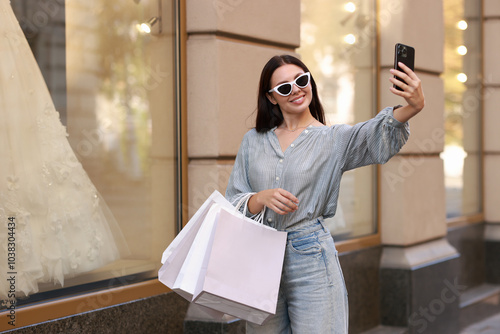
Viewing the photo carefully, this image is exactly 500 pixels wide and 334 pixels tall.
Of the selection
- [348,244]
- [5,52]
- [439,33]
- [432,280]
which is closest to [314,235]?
[5,52]

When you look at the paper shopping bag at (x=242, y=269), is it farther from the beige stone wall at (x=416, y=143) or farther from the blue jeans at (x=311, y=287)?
the beige stone wall at (x=416, y=143)

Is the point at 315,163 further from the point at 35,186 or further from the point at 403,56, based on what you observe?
the point at 35,186

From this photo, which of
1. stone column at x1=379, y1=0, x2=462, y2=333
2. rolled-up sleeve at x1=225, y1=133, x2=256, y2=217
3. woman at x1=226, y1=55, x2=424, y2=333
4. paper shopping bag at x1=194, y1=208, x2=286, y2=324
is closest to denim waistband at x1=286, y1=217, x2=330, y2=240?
woman at x1=226, y1=55, x2=424, y2=333

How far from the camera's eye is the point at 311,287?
284cm

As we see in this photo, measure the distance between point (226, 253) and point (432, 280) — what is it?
445 cm

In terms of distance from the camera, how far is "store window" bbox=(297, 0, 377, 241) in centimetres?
630

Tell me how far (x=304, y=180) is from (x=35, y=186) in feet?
5.58

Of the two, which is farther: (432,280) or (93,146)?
(432,280)

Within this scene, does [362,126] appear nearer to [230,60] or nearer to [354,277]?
[230,60]

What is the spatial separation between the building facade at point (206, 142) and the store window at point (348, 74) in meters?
0.02

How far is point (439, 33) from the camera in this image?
23.3 ft

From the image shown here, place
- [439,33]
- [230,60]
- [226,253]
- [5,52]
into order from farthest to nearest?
[439,33] < [230,60] < [5,52] < [226,253]

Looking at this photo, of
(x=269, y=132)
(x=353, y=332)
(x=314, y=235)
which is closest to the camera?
(x=314, y=235)

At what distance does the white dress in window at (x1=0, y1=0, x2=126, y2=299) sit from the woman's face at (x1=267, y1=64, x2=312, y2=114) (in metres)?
1.54
